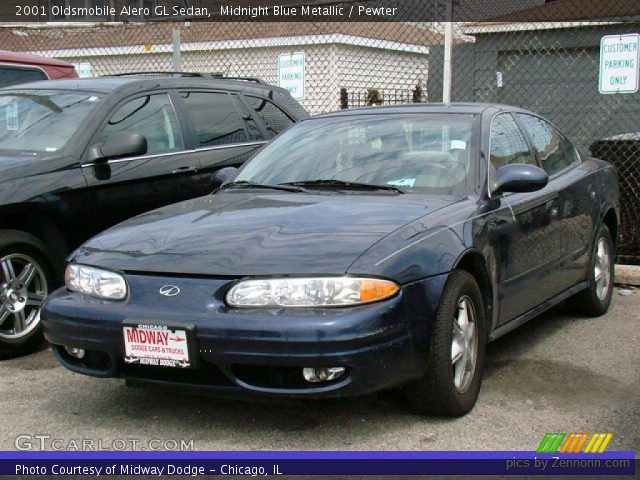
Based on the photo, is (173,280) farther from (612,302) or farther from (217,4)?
(217,4)

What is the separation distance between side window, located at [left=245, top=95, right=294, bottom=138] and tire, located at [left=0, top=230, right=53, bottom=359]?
94.6 inches

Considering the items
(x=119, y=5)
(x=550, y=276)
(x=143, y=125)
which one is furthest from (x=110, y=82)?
(x=119, y=5)

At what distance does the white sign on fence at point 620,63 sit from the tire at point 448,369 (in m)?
4.05

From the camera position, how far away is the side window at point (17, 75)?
345 inches

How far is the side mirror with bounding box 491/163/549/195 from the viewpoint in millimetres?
4414

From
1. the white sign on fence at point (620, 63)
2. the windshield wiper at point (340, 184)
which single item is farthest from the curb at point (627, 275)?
the windshield wiper at point (340, 184)

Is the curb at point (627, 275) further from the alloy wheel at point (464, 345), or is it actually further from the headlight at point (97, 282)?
the headlight at point (97, 282)

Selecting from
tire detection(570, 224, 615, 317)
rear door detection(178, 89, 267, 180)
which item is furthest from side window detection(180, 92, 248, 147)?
tire detection(570, 224, 615, 317)

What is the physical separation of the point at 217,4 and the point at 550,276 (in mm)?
14800

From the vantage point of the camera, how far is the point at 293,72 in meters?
8.57

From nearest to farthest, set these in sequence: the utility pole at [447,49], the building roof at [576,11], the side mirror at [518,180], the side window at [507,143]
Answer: the side mirror at [518,180] → the side window at [507,143] → the utility pole at [447,49] → the building roof at [576,11]

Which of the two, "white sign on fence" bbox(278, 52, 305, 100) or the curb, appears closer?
the curb

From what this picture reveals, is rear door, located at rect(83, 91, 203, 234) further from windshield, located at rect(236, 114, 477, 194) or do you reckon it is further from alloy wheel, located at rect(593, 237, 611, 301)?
alloy wheel, located at rect(593, 237, 611, 301)

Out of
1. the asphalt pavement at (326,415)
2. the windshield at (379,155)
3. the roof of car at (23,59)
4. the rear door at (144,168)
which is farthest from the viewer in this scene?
the roof of car at (23,59)
